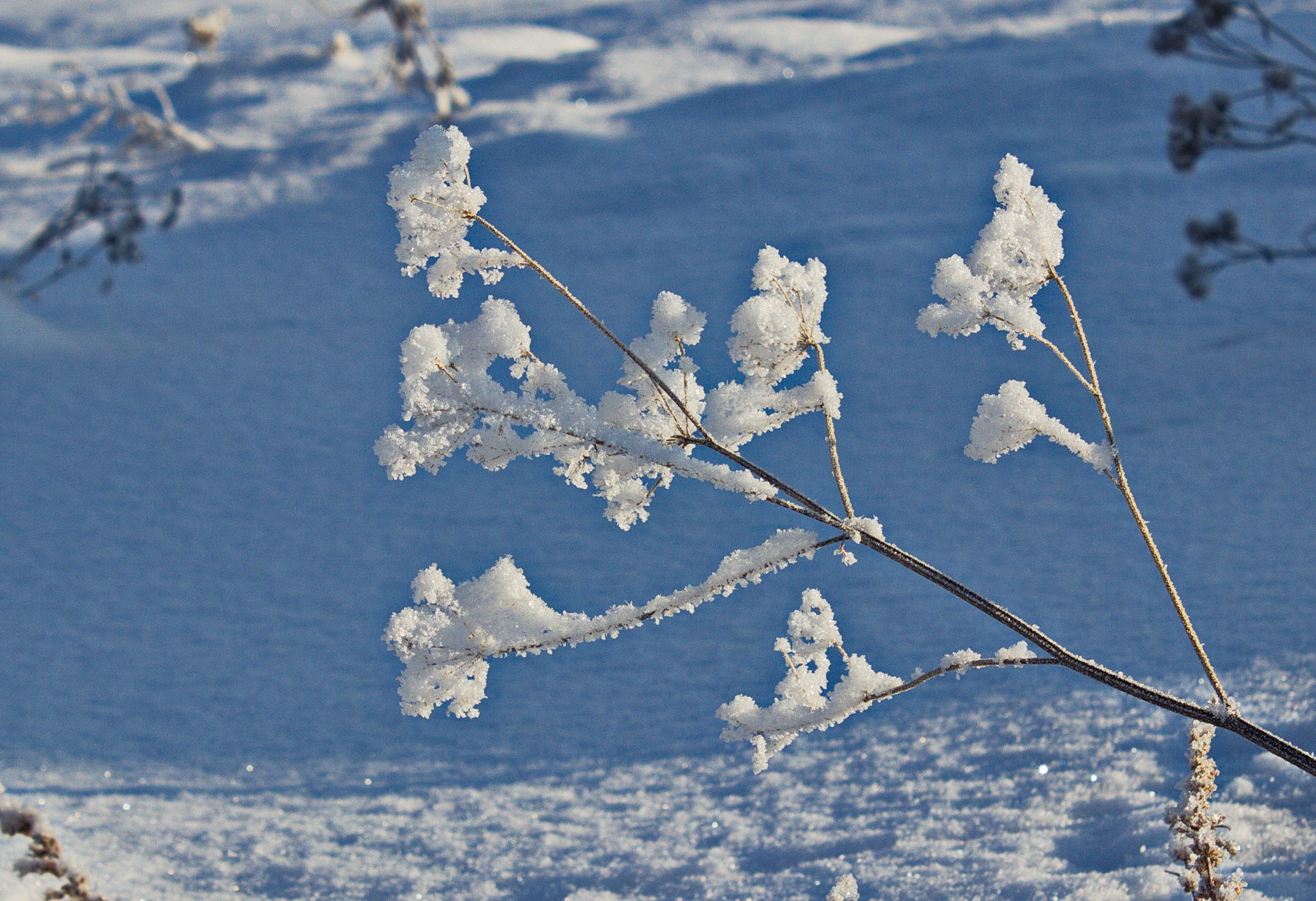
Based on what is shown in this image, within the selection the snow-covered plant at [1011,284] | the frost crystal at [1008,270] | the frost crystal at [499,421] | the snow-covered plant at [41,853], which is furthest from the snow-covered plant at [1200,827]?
the snow-covered plant at [41,853]

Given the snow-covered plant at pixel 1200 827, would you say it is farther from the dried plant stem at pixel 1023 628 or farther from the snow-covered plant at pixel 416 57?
the snow-covered plant at pixel 416 57

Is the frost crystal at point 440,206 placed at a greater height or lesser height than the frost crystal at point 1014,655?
greater

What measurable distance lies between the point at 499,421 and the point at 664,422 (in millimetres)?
164

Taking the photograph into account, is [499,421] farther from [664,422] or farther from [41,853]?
[41,853]

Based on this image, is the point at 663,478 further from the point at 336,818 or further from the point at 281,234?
the point at 281,234

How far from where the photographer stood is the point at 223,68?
291 inches

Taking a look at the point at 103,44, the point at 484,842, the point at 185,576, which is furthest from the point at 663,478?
the point at 103,44

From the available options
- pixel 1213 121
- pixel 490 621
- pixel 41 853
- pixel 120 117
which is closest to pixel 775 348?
pixel 490 621

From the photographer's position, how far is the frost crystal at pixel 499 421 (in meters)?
1.00

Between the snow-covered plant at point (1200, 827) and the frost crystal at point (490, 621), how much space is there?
21.4 inches

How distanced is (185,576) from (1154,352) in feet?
10.2

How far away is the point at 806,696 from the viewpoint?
1.25 meters

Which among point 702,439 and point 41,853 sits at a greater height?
point 702,439

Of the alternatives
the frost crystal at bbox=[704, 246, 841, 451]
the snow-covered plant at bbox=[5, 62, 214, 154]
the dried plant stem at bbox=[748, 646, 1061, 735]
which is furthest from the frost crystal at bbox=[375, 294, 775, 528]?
Answer: the snow-covered plant at bbox=[5, 62, 214, 154]
